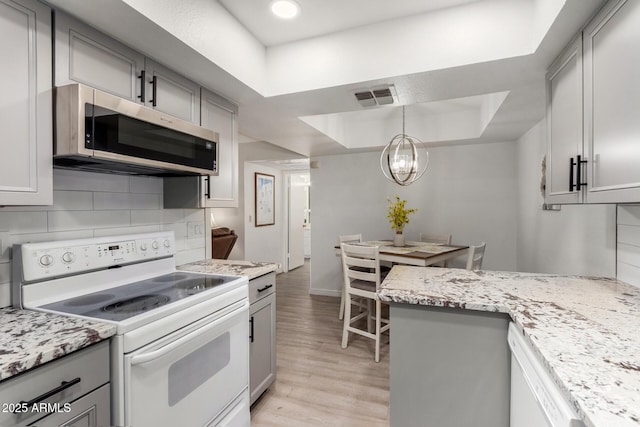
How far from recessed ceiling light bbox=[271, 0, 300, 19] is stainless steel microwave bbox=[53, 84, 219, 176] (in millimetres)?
795

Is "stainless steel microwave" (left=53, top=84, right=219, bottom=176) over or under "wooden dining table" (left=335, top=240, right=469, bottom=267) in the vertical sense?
over

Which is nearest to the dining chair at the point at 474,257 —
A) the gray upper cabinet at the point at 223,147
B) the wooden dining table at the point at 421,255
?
the wooden dining table at the point at 421,255

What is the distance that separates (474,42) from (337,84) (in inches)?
31.1

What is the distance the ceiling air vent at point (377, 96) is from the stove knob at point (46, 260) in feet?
6.21

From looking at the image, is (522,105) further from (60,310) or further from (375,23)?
(60,310)

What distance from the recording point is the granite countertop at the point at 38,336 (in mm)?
850

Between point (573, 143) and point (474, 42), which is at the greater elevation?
point (474, 42)

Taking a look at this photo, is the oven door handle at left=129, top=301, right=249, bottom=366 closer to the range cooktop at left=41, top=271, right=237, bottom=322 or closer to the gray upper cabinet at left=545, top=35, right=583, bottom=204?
the range cooktop at left=41, top=271, right=237, bottom=322

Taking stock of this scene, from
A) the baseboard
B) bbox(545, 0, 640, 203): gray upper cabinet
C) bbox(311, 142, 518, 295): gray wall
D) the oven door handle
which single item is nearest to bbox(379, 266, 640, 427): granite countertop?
bbox(545, 0, 640, 203): gray upper cabinet

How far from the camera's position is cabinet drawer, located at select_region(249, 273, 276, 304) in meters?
1.94

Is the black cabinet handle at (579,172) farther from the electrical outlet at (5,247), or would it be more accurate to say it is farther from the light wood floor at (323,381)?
the electrical outlet at (5,247)

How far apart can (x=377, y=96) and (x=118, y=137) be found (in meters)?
1.58

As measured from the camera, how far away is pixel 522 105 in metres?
2.43

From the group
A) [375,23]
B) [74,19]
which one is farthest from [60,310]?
[375,23]
